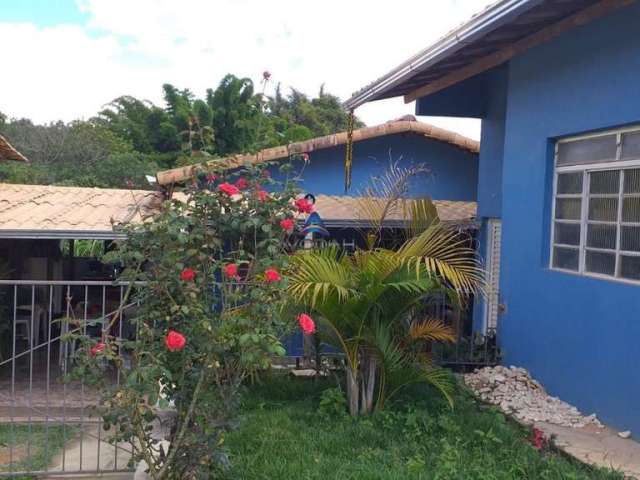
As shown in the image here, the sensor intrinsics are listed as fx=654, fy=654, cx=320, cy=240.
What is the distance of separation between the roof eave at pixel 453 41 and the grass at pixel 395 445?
3296 millimetres

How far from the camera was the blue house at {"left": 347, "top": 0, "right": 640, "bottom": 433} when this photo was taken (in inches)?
211

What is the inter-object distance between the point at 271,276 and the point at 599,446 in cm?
312

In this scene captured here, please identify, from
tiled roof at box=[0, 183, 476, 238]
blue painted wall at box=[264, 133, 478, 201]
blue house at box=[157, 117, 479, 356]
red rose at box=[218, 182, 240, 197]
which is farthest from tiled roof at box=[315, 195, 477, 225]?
red rose at box=[218, 182, 240, 197]

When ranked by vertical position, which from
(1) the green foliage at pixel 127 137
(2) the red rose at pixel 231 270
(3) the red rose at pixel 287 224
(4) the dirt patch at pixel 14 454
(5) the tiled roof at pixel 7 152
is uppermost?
(1) the green foliage at pixel 127 137

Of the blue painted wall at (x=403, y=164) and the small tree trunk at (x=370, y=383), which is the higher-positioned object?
the blue painted wall at (x=403, y=164)

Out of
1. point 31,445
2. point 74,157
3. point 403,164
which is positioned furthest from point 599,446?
point 74,157

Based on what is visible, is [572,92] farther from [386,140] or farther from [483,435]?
[386,140]

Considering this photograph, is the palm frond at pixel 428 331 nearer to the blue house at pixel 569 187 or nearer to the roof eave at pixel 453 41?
the blue house at pixel 569 187

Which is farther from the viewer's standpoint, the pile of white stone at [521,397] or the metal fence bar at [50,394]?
the pile of white stone at [521,397]

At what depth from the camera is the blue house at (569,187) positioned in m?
5.36

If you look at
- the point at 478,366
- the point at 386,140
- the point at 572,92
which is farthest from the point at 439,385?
the point at 386,140

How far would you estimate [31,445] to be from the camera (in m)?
5.24

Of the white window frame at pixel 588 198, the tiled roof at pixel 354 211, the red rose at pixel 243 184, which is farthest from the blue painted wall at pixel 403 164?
the red rose at pixel 243 184

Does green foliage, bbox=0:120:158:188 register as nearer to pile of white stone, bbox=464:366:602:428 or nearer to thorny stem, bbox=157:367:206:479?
pile of white stone, bbox=464:366:602:428
